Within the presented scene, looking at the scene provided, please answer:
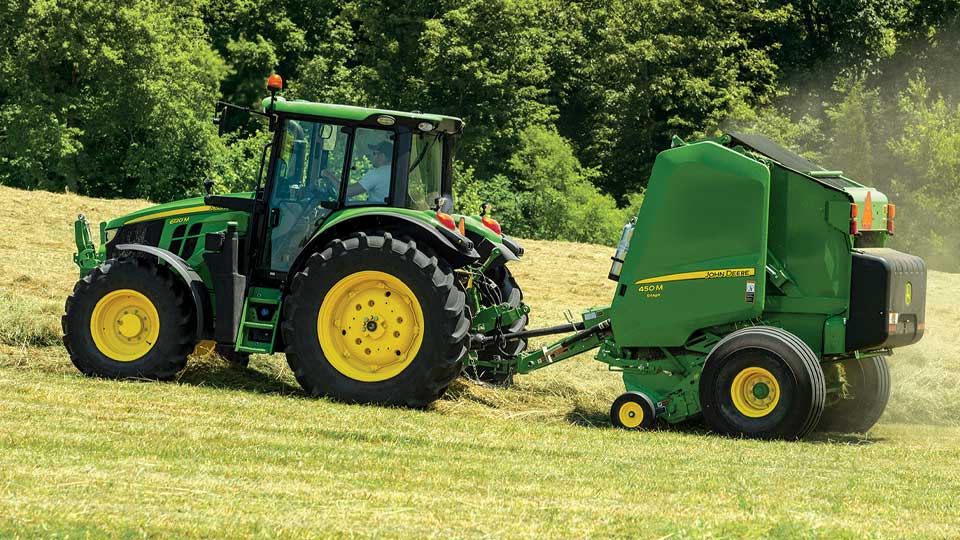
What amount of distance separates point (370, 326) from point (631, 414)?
6.80ft

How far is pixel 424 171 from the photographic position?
36.4 ft

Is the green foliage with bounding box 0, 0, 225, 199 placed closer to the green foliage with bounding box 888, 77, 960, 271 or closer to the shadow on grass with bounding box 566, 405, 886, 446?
the green foliage with bounding box 888, 77, 960, 271

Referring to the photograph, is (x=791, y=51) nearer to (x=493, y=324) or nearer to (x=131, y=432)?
(x=493, y=324)

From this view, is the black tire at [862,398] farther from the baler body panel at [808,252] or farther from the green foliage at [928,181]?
the green foliage at [928,181]

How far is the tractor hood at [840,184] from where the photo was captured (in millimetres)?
9984

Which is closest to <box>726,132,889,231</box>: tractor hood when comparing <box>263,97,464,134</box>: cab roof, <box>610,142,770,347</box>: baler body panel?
<box>610,142,770,347</box>: baler body panel

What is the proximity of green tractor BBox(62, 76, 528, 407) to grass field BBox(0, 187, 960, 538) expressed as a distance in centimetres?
37

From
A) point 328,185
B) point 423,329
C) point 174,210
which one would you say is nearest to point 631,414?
point 423,329

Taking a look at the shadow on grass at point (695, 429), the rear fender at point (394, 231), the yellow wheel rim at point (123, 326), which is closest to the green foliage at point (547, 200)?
the yellow wheel rim at point (123, 326)

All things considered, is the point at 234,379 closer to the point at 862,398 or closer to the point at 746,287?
the point at 746,287

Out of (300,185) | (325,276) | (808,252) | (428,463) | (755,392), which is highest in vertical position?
(300,185)

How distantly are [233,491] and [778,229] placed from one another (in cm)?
495

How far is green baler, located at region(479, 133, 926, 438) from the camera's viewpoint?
975 cm

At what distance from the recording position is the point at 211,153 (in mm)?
36438
